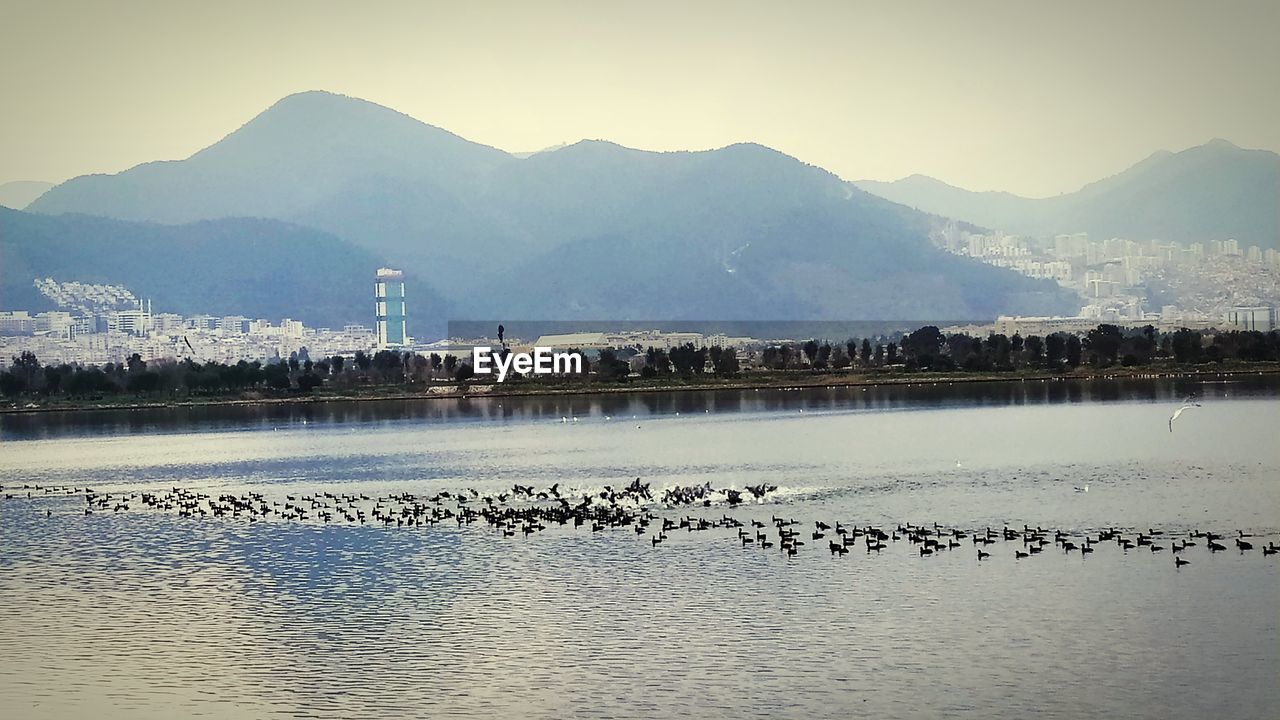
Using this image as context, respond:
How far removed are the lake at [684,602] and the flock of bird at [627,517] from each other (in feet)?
1.53

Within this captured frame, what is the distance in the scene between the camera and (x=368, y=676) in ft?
90.3

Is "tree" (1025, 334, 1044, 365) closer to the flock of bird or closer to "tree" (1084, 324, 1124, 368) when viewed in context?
"tree" (1084, 324, 1124, 368)

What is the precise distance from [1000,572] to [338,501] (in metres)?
29.6

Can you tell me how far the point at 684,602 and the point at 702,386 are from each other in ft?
453

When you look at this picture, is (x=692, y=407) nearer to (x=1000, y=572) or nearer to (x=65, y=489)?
(x=65, y=489)

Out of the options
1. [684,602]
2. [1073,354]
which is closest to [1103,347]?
[1073,354]

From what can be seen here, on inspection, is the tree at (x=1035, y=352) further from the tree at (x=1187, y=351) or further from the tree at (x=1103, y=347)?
the tree at (x=1187, y=351)

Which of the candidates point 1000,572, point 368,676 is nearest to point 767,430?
point 1000,572

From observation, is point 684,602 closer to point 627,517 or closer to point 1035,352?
point 627,517

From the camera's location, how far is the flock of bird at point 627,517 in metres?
38.7

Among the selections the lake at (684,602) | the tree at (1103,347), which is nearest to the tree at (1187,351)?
the tree at (1103,347)

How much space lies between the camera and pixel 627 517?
153 ft

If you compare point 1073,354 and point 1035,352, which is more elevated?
point 1035,352

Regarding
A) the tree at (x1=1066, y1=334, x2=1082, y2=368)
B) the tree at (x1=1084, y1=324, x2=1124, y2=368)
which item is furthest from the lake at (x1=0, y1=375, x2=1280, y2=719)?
the tree at (x1=1084, y1=324, x2=1124, y2=368)
